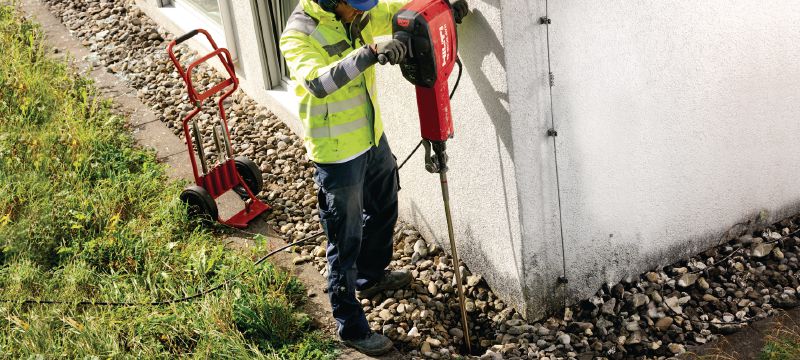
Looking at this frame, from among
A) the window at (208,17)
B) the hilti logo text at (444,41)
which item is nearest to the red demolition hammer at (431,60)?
the hilti logo text at (444,41)

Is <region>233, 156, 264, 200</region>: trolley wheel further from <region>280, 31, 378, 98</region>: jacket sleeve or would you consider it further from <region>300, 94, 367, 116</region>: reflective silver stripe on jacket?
<region>280, 31, 378, 98</region>: jacket sleeve

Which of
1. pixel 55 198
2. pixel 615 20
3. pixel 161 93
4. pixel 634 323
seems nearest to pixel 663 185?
pixel 634 323

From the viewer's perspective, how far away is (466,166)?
176 inches

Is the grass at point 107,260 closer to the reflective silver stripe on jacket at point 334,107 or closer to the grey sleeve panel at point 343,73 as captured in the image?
the reflective silver stripe on jacket at point 334,107

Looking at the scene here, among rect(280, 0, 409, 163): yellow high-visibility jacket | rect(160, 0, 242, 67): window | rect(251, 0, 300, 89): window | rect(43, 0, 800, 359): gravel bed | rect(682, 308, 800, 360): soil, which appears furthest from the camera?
rect(160, 0, 242, 67): window

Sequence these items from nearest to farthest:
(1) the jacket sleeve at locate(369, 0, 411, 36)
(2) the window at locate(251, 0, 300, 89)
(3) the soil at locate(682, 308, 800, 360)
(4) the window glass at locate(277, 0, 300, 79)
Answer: (1) the jacket sleeve at locate(369, 0, 411, 36) < (3) the soil at locate(682, 308, 800, 360) < (4) the window glass at locate(277, 0, 300, 79) < (2) the window at locate(251, 0, 300, 89)

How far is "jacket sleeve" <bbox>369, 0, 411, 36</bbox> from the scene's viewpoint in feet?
13.3

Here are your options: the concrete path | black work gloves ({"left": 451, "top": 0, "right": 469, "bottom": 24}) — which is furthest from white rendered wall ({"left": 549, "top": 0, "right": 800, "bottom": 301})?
the concrete path

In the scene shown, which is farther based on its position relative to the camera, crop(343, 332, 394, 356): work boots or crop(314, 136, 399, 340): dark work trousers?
crop(343, 332, 394, 356): work boots

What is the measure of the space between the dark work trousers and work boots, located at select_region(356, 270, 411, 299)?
88mm

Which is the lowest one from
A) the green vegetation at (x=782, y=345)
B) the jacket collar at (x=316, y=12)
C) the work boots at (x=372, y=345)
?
the green vegetation at (x=782, y=345)

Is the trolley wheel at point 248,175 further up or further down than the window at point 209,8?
further down

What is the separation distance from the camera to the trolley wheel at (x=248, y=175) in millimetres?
5758

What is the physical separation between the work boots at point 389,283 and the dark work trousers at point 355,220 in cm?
9
